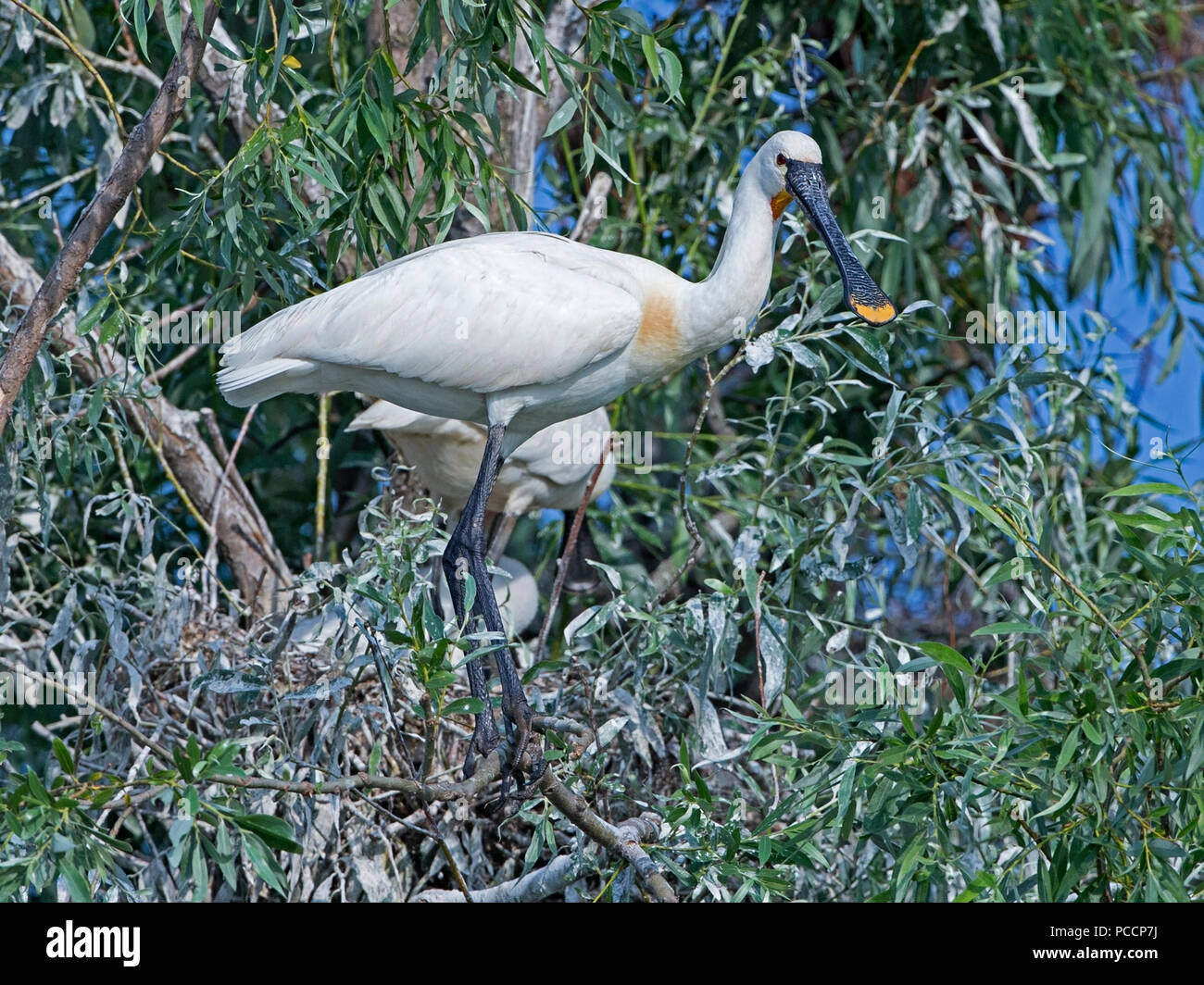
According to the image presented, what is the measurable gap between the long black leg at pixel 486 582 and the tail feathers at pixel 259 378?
0.38 metres

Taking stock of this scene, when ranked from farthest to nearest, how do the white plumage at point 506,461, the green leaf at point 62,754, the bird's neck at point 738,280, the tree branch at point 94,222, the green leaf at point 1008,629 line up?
the white plumage at point 506,461, the bird's neck at point 738,280, the tree branch at point 94,222, the green leaf at point 1008,629, the green leaf at point 62,754

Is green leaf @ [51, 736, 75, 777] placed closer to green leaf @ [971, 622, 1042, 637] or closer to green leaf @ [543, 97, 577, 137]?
green leaf @ [971, 622, 1042, 637]

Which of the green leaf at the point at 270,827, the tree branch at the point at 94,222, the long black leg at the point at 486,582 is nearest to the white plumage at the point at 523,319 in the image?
the long black leg at the point at 486,582

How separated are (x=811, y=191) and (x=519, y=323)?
0.61m

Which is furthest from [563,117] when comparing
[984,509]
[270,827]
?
[270,827]

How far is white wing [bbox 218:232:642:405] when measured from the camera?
291cm

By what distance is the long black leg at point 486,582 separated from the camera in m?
2.91

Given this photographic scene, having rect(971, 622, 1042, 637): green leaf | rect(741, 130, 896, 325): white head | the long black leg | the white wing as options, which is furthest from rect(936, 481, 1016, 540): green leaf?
the long black leg

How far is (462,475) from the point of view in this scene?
4.23 metres

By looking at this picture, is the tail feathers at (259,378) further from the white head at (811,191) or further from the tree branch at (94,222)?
the white head at (811,191)

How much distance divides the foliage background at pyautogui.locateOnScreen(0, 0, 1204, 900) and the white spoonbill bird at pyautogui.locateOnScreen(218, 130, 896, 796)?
14cm

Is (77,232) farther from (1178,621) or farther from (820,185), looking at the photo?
(1178,621)

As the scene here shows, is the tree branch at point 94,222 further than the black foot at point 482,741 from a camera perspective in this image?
No

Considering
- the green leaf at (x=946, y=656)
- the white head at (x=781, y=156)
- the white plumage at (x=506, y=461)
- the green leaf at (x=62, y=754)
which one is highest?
the white head at (x=781, y=156)
